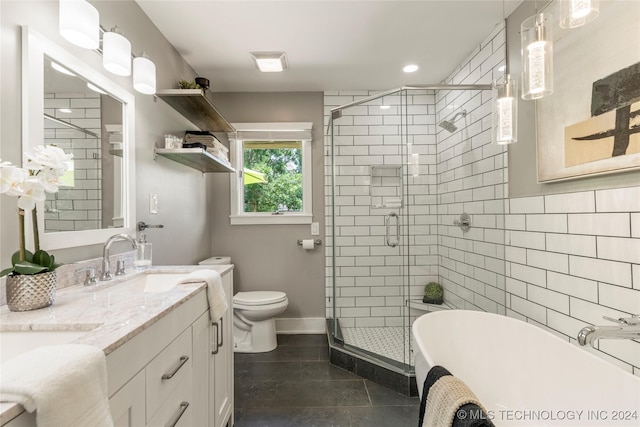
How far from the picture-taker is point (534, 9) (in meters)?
1.75

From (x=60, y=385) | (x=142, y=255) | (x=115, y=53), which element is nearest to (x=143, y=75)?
(x=115, y=53)

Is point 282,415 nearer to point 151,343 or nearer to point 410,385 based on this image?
point 410,385

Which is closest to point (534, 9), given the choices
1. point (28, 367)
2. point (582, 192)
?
point (582, 192)

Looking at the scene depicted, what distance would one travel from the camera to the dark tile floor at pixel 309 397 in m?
1.75

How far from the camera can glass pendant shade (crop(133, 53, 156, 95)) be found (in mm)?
1598

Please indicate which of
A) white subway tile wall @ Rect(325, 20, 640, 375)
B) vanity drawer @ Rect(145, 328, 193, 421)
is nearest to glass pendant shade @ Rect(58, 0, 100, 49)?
vanity drawer @ Rect(145, 328, 193, 421)

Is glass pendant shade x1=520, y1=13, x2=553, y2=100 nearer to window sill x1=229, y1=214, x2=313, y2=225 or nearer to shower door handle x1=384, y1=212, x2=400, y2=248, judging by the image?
shower door handle x1=384, y1=212, x2=400, y2=248

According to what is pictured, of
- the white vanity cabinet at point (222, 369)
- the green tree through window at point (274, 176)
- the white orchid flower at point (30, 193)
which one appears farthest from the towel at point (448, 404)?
the green tree through window at point (274, 176)

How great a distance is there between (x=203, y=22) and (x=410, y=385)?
286 cm

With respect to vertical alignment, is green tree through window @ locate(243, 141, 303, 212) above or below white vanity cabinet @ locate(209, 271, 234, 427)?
above

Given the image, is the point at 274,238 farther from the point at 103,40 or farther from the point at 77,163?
the point at 103,40

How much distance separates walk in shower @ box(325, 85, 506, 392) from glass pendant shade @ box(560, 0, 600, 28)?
1137 mm

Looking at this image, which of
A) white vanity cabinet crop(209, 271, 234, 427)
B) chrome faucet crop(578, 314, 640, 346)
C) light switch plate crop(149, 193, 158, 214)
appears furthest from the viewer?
light switch plate crop(149, 193, 158, 214)

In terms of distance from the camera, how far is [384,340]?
2496 mm
